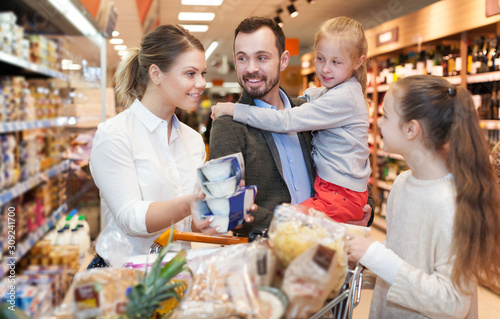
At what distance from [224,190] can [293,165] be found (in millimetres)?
902

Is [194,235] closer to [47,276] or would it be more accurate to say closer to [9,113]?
[9,113]

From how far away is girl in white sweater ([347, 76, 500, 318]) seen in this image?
4.04 feet

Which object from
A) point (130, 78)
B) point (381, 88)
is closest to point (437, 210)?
point (130, 78)

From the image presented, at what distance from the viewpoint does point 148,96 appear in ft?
6.25

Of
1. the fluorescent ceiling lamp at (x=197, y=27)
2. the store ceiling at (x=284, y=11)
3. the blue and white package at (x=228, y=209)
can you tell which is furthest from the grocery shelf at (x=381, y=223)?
the fluorescent ceiling lamp at (x=197, y=27)

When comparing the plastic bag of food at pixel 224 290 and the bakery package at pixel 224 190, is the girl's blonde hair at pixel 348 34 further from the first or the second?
the plastic bag of food at pixel 224 290

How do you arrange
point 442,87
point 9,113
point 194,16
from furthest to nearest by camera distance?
1. point 194,16
2. point 9,113
3. point 442,87

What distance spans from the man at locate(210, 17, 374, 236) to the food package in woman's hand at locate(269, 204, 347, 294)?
721 millimetres

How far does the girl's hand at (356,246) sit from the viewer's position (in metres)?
1.25

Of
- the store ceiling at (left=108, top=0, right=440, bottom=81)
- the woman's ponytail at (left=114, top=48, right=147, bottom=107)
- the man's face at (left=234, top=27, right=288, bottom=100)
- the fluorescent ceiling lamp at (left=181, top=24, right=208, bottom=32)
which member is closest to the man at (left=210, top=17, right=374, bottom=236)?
the man's face at (left=234, top=27, right=288, bottom=100)

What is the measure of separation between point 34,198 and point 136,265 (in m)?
2.34

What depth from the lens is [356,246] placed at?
1252mm

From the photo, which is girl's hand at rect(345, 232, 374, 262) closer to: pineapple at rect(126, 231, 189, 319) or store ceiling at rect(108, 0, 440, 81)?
pineapple at rect(126, 231, 189, 319)

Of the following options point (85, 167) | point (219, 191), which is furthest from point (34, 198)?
point (219, 191)
